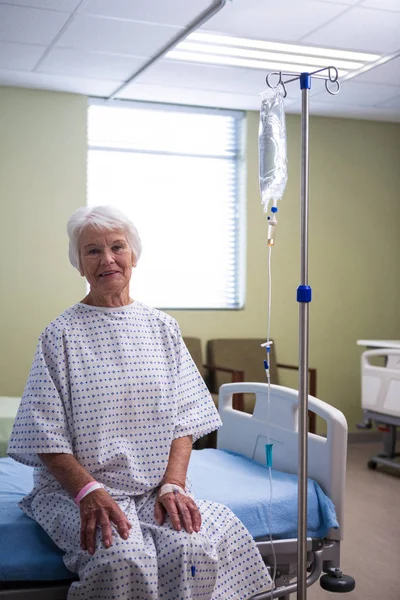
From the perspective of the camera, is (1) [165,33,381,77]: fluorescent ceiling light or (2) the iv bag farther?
(1) [165,33,381,77]: fluorescent ceiling light

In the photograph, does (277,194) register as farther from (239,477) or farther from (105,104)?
(105,104)

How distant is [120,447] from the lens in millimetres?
2137

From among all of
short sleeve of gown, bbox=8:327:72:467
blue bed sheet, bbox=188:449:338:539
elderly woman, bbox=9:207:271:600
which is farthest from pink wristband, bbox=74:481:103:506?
blue bed sheet, bbox=188:449:338:539

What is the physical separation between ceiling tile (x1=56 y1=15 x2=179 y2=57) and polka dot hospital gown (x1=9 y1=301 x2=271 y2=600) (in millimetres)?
2405

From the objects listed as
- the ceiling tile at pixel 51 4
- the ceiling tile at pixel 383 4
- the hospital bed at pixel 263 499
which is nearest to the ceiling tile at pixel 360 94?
the ceiling tile at pixel 383 4

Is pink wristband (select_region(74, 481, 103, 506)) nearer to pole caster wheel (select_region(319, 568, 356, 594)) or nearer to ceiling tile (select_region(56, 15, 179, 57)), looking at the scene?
pole caster wheel (select_region(319, 568, 356, 594))

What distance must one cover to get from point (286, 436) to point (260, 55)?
283 centimetres

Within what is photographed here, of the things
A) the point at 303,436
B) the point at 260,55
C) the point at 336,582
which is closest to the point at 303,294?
the point at 303,436

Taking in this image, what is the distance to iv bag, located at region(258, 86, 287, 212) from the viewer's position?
2.21 m

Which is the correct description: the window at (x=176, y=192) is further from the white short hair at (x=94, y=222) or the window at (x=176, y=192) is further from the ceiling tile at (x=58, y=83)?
the white short hair at (x=94, y=222)

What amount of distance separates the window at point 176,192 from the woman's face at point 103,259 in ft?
12.3

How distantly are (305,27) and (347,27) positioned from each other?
0.74 feet

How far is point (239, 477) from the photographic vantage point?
2.61m

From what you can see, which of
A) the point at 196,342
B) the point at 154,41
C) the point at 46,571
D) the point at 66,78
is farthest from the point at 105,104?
the point at 46,571
